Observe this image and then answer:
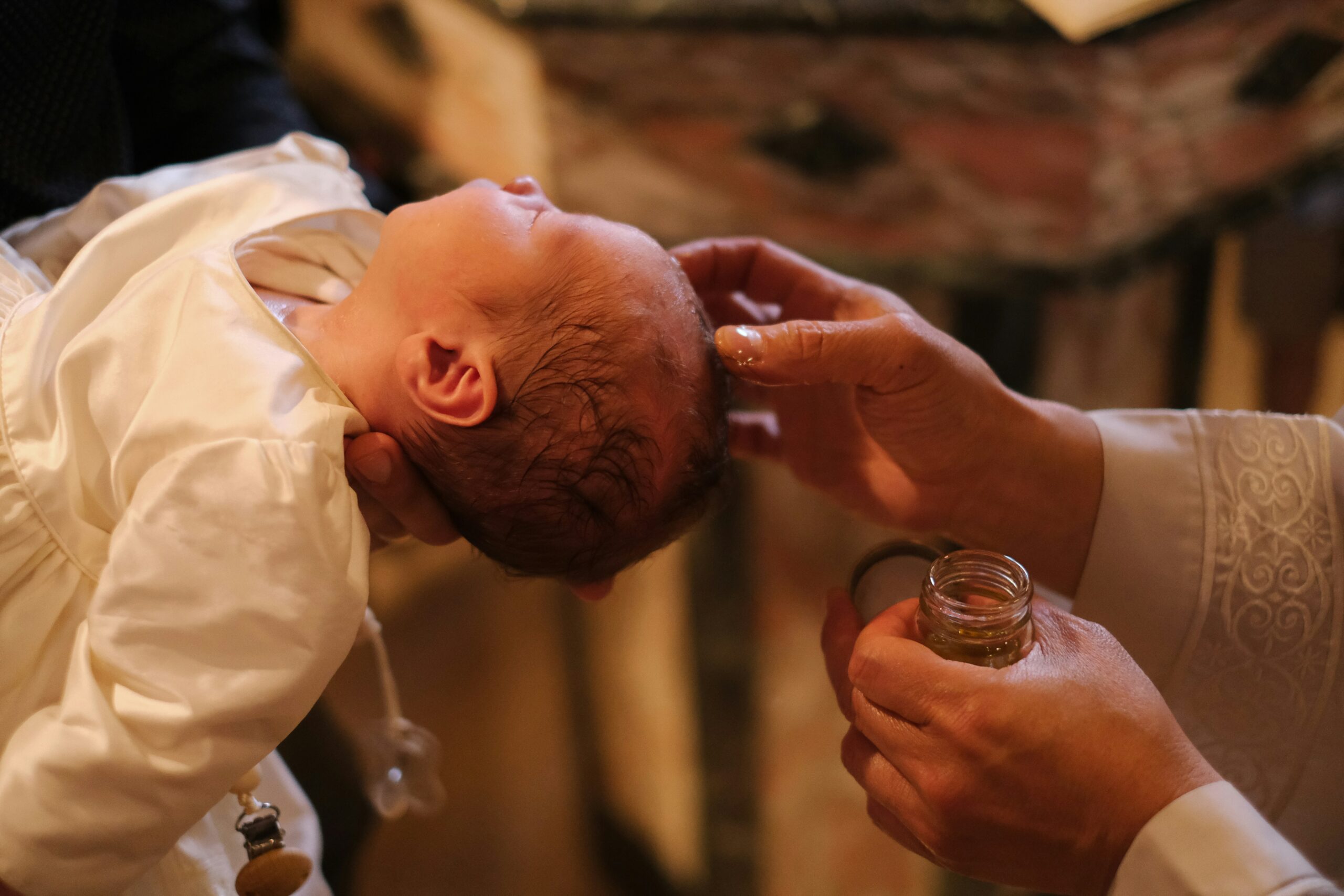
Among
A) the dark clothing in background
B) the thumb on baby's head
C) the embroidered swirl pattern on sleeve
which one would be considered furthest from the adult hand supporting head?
the dark clothing in background

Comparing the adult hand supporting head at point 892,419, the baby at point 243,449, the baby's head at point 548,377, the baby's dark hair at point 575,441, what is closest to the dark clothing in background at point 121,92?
the baby at point 243,449

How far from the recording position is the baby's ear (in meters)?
0.81

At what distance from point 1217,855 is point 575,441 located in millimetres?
560

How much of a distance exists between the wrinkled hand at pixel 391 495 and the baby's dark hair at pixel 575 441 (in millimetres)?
19

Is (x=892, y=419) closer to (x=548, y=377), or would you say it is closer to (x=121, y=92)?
(x=548, y=377)

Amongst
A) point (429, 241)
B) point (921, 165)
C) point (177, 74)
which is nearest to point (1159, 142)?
point (921, 165)

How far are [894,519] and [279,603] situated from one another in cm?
66

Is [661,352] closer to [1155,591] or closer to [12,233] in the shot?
[1155,591]

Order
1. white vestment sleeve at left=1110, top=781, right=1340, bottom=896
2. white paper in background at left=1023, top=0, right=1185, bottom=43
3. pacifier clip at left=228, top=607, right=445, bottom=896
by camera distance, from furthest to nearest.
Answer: white paper in background at left=1023, top=0, right=1185, bottom=43 → pacifier clip at left=228, top=607, right=445, bottom=896 → white vestment sleeve at left=1110, top=781, right=1340, bottom=896

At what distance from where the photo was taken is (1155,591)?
923 mm

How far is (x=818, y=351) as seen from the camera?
2.76ft

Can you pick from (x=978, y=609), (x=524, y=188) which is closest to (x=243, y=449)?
(x=524, y=188)

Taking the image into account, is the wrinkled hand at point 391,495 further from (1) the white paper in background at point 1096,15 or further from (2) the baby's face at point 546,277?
(1) the white paper in background at point 1096,15

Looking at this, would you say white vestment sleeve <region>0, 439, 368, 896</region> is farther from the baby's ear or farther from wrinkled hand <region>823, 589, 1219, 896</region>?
wrinkled hand <region>823, 589, 1219, 896</region>
